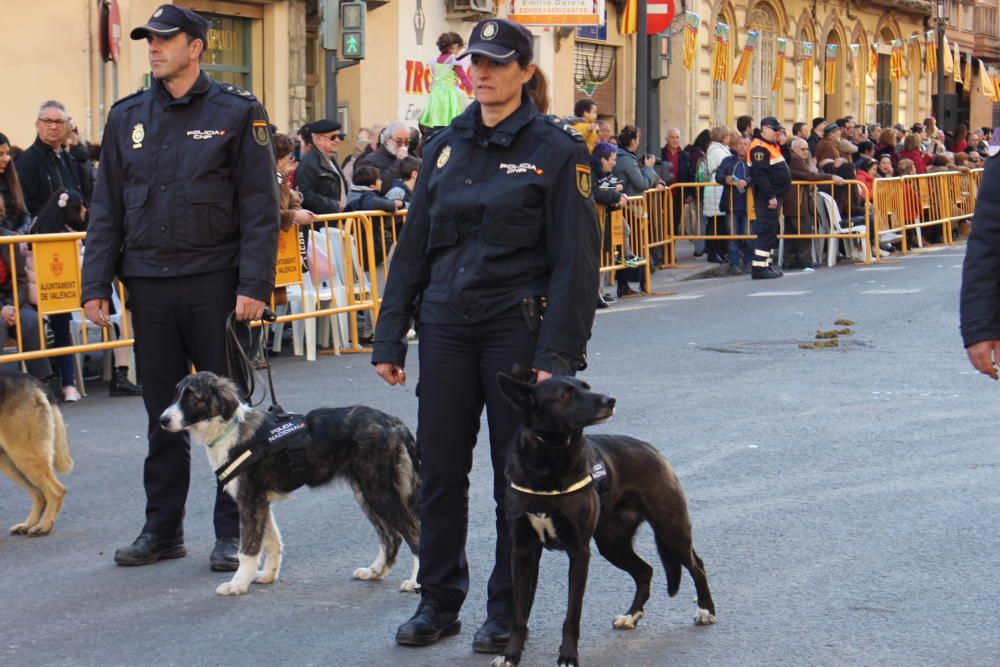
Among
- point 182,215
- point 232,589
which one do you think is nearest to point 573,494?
point 232,589

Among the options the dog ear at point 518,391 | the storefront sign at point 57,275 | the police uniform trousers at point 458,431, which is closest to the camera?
the dog ear at point 518,391

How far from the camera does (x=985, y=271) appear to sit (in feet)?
16.1

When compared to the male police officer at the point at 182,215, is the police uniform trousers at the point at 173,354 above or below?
below

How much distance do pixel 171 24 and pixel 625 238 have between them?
39.7 ft

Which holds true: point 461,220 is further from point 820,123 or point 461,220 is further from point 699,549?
point 820,123

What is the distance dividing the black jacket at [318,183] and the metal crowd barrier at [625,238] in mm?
3966

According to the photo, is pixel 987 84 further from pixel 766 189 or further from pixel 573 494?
pixel 573 494

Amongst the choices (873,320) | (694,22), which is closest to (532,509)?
(873,320)

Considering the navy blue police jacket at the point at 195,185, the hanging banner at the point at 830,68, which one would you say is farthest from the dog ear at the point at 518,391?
the hanging banner at the point at 830,68

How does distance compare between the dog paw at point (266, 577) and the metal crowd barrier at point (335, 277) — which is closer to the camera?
the dog paw at point (266, 577)

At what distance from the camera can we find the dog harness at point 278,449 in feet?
20.1

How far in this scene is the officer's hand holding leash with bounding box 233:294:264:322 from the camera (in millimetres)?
6340

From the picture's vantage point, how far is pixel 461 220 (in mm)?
5113

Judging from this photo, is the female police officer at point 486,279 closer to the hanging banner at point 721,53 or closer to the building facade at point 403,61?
the building facade at point 403,61
